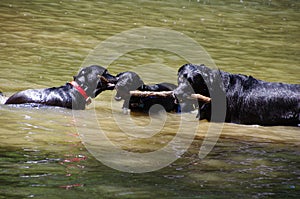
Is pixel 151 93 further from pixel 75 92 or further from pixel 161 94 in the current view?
pixel 75 92

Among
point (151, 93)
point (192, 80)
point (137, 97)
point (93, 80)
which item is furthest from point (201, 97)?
point (93, 80)

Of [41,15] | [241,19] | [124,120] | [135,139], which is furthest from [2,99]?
[241,19]

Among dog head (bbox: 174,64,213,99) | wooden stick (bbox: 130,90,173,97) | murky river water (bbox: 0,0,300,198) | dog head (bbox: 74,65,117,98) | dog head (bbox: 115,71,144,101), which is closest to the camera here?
murky river water (bbox: 0,0,300,198)

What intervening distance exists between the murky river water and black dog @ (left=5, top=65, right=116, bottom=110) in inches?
9.7

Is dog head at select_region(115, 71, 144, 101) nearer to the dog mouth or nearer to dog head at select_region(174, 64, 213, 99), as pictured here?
the dog mouth

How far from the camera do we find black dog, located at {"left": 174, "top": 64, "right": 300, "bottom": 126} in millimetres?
9828

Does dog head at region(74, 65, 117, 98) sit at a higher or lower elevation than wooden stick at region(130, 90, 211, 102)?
higher

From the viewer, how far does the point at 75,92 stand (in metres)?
10.2

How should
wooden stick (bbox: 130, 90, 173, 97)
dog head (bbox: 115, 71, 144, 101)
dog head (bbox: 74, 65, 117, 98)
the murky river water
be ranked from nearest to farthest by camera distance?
the murky river water → wooden stick (bbox: 130, 90, 173, 97) → dog head (bbox: 115, 71, 144, 101) → dog head (bbox: 74, 65, 117, 98)

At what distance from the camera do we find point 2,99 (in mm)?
10008

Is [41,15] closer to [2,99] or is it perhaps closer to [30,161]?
[2,99]

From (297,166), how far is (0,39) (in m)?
9.33

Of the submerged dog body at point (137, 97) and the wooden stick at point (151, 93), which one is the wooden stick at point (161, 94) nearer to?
the wooden stick at point (151, 93)

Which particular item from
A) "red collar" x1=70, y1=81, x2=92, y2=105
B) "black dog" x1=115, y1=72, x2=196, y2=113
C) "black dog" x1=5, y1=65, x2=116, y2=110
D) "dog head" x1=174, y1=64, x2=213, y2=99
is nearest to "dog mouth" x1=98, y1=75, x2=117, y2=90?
"black dog" x1=5, y1=65, x2=116, y2=110
